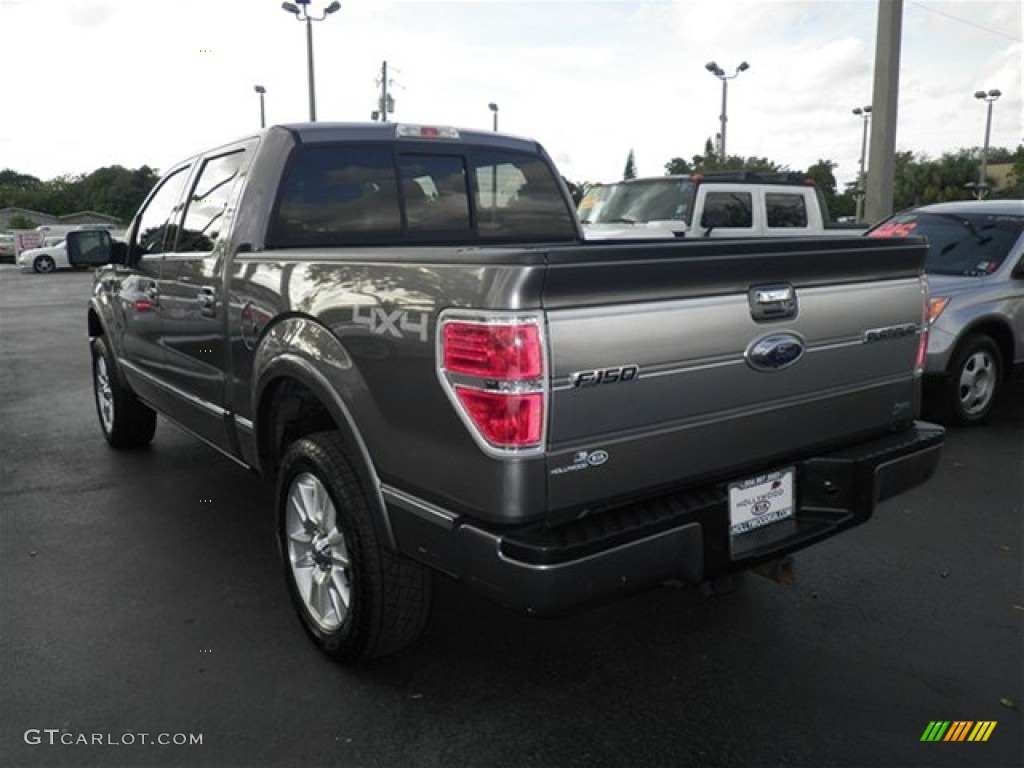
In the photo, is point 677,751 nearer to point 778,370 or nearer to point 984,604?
point 778,370

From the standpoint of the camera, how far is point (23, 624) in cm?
349

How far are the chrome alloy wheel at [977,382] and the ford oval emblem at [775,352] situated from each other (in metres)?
4.28

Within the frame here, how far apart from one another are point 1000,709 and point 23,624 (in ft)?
11.7

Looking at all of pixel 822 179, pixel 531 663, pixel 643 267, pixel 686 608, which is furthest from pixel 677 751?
pixel 822 179

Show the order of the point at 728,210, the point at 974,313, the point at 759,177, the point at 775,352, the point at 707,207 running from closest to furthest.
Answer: the point at 775,352 → the point at 974,313 → the point at 707,207 → the point at 728,210 → the point at 759,177

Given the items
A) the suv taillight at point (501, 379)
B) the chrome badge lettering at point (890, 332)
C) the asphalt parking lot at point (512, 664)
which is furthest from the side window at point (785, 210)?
the suv taillight at point (501, 379)

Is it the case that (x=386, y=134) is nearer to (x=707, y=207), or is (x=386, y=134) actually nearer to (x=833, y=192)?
(x=707, y=207)

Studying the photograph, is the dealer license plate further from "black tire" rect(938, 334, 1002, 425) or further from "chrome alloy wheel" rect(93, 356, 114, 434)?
"chrome alloy wheel" rect(93, 356, 114, 434)

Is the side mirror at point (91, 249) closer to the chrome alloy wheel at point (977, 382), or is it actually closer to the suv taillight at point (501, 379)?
the suv taillight at point (501, 379)

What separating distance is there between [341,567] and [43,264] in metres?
35.8

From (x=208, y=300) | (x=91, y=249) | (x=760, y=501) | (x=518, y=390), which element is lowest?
(x=760, y=501)

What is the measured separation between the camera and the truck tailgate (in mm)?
2344

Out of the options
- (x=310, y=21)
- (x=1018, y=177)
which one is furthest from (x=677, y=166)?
(x=310, y=21)

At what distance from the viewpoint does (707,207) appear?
37.1 ft
